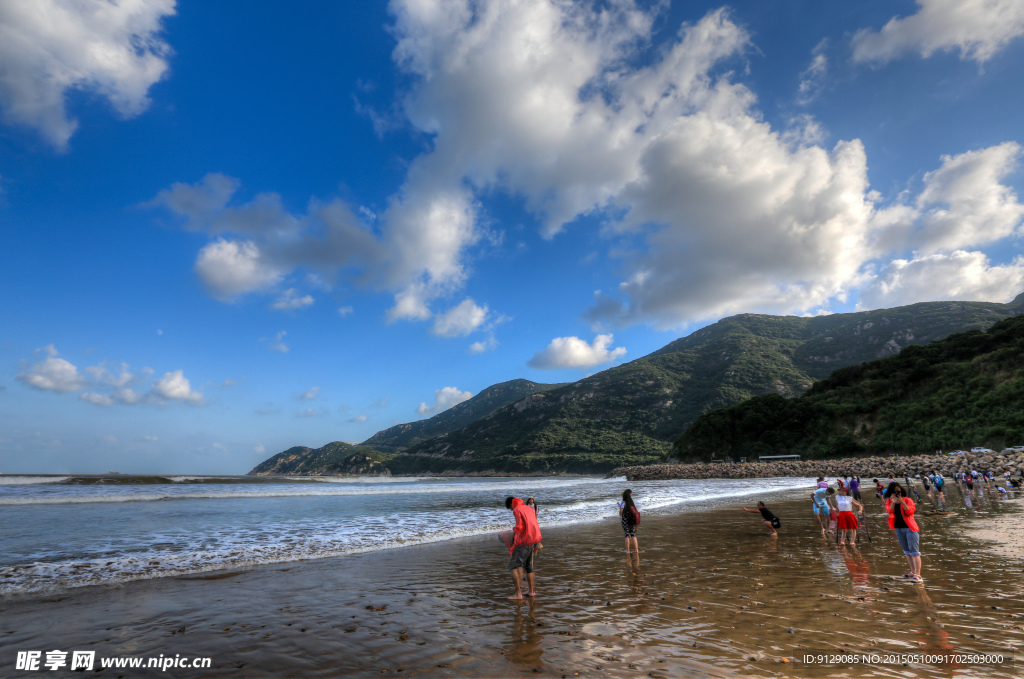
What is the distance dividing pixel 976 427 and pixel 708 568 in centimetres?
6968

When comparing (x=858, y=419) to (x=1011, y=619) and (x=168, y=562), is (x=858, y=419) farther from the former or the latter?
(x=168, y=562)

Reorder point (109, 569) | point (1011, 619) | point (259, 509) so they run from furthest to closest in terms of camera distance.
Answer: point (259, 509) < point (109, 569) < point (1011, 619)

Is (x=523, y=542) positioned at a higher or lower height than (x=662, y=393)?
lower

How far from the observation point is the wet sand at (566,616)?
5984 mm

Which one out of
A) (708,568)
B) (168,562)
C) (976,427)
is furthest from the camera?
(976,427)

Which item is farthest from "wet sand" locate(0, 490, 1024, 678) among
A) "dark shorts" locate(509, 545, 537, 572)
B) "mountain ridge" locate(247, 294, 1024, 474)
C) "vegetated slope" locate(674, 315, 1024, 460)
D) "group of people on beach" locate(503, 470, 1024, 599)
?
"mountain ridge" locate(247, 294, 1024, 474)

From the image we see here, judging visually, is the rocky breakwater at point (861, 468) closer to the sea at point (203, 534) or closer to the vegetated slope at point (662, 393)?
the sea at point (203, 534)

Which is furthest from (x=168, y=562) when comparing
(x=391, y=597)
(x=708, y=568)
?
(x=708, y=568)

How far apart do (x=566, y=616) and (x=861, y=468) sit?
66699mm

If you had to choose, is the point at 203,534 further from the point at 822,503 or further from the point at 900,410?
the point at 900,410

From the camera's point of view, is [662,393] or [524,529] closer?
[524,529]

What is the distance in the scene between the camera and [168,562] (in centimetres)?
1341

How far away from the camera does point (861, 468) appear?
55781 millimetres

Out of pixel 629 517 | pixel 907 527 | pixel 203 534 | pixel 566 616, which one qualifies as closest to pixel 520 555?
pixel 566 616
